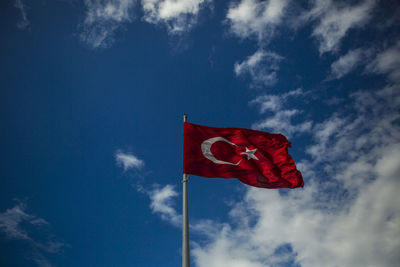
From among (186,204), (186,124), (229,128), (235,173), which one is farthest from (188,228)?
(229,128)

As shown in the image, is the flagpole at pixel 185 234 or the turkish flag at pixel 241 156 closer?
the flagpole at pixel 185 234

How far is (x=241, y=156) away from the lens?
635 inches

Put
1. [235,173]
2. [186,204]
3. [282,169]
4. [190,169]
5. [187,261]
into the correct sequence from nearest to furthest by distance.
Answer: [187,261], [186,204], [190,169], [235,173], [282,169]

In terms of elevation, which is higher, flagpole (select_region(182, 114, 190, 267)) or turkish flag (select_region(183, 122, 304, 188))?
turkish flag (select_region(183, 122, 304, 188))

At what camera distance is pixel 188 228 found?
1059cm

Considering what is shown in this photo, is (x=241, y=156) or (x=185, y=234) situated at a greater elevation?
(x=241, y=156)

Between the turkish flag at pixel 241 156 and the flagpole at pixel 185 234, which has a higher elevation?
the turkish flag at pixel 241 156

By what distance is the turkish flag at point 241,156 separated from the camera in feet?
47.9

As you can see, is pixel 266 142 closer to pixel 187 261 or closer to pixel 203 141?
pixel 203 141

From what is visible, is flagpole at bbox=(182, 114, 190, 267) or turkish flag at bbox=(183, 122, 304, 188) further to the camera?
turkish flag at bbox=(183, 122, 304, 188)

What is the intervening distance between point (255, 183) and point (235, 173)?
4.82 ft

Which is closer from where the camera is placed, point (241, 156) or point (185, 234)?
point (185, 234)

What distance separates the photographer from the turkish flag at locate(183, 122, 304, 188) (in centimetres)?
1459

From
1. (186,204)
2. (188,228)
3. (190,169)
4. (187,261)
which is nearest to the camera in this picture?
(187,261)
